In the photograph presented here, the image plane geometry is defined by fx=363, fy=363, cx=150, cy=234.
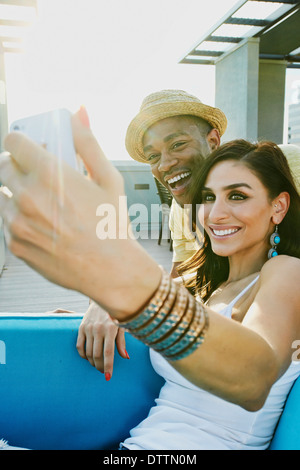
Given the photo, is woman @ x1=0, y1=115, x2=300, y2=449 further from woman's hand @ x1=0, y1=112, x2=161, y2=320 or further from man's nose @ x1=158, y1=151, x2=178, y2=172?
man's nose @ x1=158, y1=151, x2=178, y2=172

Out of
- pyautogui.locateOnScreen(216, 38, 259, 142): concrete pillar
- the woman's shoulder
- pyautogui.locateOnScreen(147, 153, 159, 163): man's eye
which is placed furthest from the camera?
pyautogui.locateOnScreen(216, 38, 259, 142): concrete pillar

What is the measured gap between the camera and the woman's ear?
4.24ft

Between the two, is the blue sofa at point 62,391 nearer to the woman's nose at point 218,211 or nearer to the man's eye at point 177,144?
the woman's nose at point 218,211

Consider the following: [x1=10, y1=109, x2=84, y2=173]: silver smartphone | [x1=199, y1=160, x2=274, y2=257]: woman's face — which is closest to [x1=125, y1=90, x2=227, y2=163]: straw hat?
[x1=199, y1=160, x2=274, y2=257]: woman's face

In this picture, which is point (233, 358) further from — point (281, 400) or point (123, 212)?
point (281, 400)

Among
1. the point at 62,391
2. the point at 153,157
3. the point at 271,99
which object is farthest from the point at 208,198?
the point at 271,99

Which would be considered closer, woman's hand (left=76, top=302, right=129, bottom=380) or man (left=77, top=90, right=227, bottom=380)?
woman's hand (left=76, top=302, right=129, bottom=380)

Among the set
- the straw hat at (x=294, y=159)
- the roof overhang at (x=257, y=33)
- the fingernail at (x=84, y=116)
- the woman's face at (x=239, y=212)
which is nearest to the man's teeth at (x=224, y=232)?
the woman's face at (x=239, y=212)

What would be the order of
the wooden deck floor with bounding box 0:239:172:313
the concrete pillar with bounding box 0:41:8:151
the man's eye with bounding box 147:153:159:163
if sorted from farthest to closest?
the concrete pillar with bounding box 0:41:8:151 < the wooden deck floor with bounding box 0:239:172:313 < the man's eye with bounding box 147:153:159:163

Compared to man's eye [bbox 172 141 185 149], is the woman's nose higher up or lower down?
lower down

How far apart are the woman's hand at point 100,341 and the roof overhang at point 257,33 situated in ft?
19.1

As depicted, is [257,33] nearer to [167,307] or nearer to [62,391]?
[62,391]

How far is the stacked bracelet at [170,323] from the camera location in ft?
1.67
